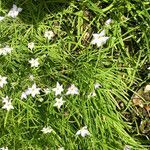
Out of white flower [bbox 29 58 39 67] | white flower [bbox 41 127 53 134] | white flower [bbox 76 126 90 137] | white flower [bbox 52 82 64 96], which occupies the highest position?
white flower [bbox 29 58 39 67]

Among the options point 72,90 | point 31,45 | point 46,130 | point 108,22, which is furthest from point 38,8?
point 46,130

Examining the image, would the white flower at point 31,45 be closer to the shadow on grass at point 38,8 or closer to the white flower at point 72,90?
the shadow on grass at point 38,8

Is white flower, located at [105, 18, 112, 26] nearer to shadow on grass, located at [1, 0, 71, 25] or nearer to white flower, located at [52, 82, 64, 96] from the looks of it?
shadow on grass, located at [1, 0, 71, 25]

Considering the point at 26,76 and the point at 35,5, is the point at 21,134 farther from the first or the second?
the point at 35,5

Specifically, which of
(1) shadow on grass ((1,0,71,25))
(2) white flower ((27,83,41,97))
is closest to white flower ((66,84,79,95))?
(2) white flower ((27,83,41,97))

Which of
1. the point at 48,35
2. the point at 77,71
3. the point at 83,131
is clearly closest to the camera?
the point at 83,131

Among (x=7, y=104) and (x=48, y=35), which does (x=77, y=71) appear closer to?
(x=48, y=35)

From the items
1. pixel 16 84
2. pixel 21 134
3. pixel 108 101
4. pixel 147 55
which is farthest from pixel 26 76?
pixel 147 55

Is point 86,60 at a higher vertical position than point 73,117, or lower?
higher
